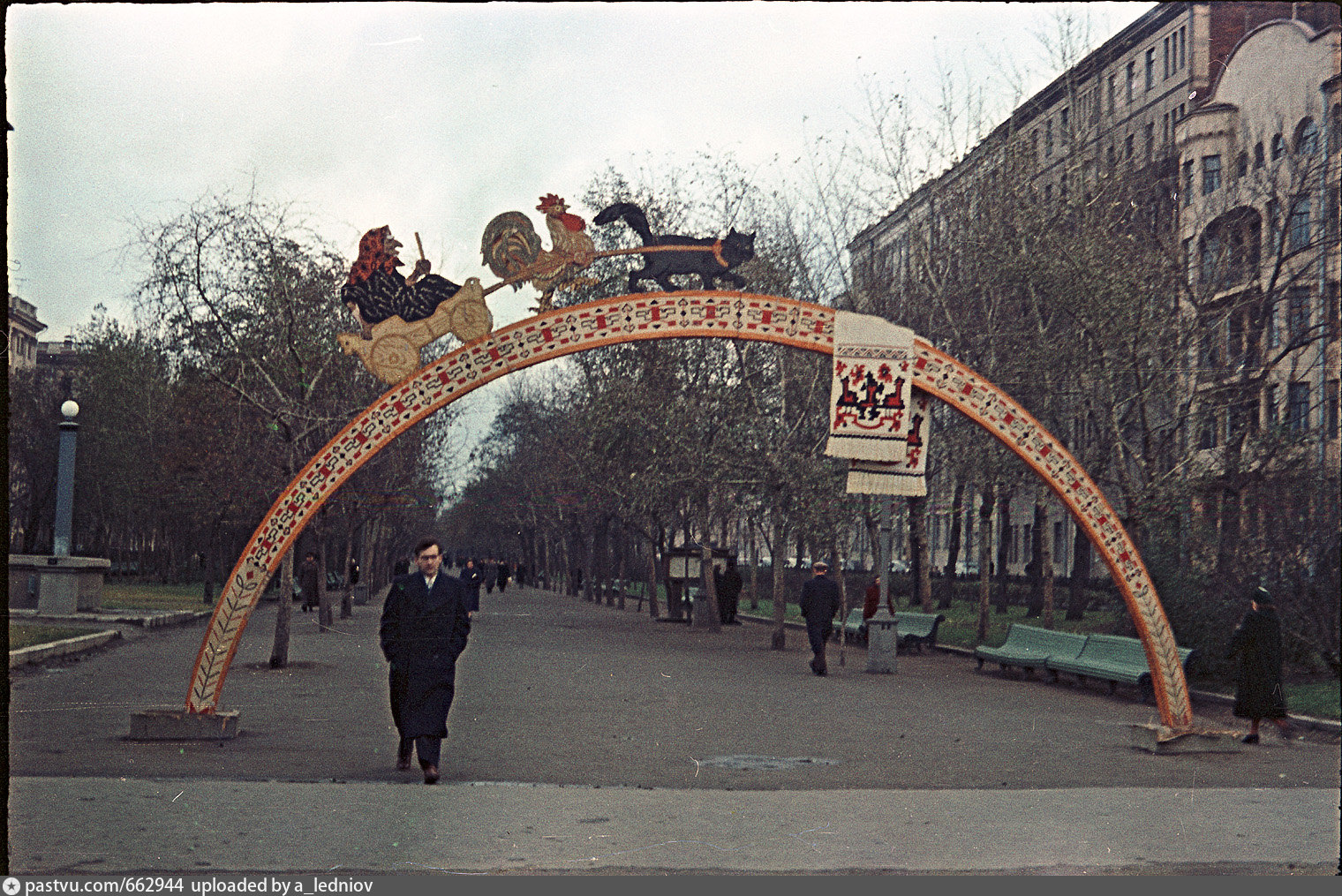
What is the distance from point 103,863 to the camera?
772 cm

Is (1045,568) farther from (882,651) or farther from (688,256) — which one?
(688,256)

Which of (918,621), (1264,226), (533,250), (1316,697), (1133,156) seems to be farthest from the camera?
(918,621)

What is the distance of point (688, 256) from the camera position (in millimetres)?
13156

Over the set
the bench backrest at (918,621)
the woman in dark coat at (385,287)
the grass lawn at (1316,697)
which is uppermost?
the woman in dark coat at (385,287)

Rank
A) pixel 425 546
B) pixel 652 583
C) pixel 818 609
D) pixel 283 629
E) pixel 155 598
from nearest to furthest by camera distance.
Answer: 1. pixel 425 546
2. pixel 283 629
3. pixel 818 609
4. pixel 155 598
5. pixel 652 583

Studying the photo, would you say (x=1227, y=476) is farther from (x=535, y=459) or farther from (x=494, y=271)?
(x=535, y=459)

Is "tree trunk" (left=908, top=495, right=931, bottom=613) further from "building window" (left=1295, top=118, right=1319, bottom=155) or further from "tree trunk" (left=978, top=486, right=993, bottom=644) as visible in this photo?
"building window" (left=1295, top=118, right=1319, bottom=155)

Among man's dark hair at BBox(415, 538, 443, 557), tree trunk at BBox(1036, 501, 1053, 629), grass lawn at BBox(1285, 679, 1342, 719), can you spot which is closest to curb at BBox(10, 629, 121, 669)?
man's dark hair at BBox(415, 538, 443, 557)

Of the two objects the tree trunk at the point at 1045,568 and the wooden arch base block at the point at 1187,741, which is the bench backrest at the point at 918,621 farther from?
the wooden arch base block at the point at 1187,741

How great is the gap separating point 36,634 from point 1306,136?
22780mm

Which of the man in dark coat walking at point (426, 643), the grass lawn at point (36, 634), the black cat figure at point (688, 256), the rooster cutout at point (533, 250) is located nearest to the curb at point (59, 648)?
the grass lawn at point (36, 634)

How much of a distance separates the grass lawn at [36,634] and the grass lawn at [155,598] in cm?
911

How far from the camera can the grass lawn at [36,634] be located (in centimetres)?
2256

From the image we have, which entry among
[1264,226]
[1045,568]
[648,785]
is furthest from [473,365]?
[1045,568]
